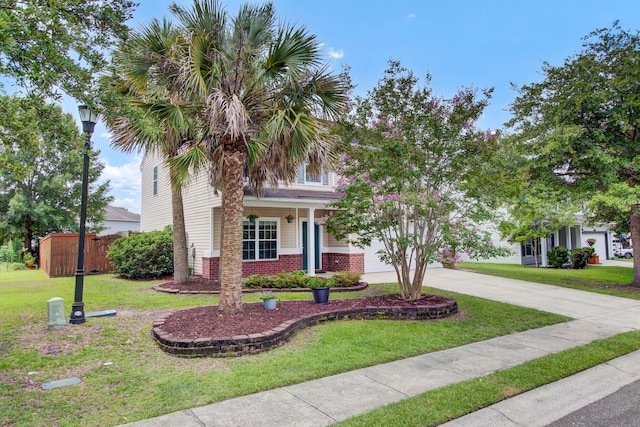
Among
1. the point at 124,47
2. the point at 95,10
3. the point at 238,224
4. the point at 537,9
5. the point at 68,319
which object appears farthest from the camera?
the point at 537,9

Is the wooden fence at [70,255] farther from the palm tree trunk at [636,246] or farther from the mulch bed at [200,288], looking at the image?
the palm tree trunk at [636,246]

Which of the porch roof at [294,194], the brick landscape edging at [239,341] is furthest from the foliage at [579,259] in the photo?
the brick landscape edging at [239,341]

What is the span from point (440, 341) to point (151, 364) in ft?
14.2

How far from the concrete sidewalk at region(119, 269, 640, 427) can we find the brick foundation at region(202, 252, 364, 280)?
27.3ft

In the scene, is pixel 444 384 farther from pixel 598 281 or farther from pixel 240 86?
pixel 598 281

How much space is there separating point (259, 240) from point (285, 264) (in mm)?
1407

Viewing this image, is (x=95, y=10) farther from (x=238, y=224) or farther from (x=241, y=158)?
(x=238, y=224)

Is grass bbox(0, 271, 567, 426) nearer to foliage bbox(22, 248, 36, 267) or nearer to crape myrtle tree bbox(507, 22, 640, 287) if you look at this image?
crape myrtle tree bbox(507, 22, 640, 287)

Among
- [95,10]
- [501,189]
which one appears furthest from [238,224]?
[501,189]

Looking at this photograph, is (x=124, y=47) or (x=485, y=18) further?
(x=485, y=18)

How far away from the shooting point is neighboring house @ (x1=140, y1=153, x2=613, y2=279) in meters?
13.2

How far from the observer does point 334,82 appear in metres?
7.68

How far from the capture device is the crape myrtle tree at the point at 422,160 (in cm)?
785

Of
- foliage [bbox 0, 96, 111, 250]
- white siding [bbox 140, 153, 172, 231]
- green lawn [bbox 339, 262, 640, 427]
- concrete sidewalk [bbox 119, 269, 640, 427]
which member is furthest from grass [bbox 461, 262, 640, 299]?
foliage [bbox 0, 96, 111, 250]
